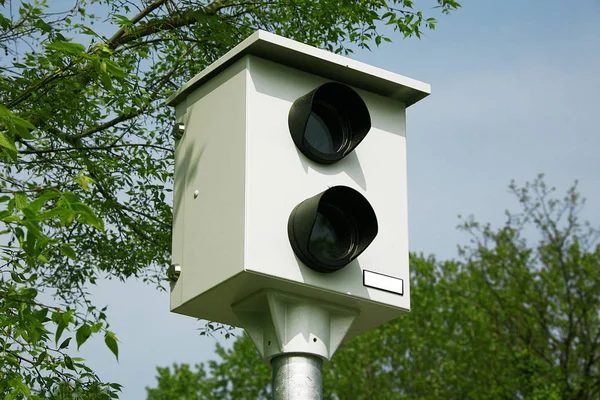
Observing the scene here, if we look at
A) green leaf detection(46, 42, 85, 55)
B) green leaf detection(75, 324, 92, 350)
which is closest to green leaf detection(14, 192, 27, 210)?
green leaf detection(75, 324, 92, 350)

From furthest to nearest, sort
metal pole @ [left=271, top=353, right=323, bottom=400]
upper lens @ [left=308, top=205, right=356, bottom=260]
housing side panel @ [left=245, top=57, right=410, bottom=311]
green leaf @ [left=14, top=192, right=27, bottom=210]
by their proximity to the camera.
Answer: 1. upper lens @ [left=308, top=205, right=356, bottom=260]
2. housing side panel @ [left=245, top=57, right=410, bottom=311]
3. metal pole @ [left=271, top=353, right=323, bottom=400]
4. green leaf @ [left=14, top=192, right=27, bottom=210]

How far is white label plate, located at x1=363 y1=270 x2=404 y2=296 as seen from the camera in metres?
4.11

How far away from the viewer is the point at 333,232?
13.4 feet

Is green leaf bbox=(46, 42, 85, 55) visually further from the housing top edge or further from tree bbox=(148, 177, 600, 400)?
tree bbox=(148, 177, 600, 400)

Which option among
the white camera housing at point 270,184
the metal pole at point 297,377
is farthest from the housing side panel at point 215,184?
the metal pole at point 297,377

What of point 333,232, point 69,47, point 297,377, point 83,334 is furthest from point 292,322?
point 69,47

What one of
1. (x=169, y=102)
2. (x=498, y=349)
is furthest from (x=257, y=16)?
(x=498, y=349)

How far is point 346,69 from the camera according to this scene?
14.3 feet

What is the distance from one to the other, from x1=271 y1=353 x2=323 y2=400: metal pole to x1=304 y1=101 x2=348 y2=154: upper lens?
2.62ft

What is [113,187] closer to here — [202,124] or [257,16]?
[257,16]

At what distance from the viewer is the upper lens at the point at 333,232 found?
4.04 meters

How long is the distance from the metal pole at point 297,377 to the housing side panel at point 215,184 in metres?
0.35

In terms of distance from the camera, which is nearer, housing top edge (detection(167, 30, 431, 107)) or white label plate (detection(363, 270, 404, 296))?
white label plate (detection(363, 270, 404, 296))

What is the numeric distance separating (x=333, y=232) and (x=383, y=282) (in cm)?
26
